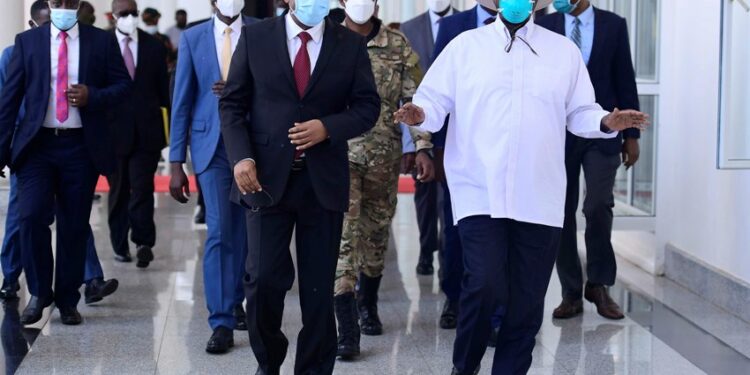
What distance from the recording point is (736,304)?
7922 mm

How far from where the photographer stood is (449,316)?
7605 millimetres

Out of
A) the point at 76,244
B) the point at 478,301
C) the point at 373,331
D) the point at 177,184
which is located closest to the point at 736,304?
the point at 373,331

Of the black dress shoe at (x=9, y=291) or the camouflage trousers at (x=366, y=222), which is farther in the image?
the black dress shoe at (x=9, y=291)

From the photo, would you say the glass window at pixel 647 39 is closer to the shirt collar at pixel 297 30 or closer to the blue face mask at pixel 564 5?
the blue face mask at pixel 564 5

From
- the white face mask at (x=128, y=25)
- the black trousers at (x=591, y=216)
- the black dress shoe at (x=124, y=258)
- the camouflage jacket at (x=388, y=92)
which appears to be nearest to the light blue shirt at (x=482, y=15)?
the camouflage jacket at (x=388, y=92)

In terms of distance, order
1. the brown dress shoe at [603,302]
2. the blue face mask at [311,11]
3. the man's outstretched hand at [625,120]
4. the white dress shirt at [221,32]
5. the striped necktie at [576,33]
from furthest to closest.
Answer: the brown dress shoe at [603,302]
the striped necktie at [576,33]
the white dress shirt at [221,32]
the blue face mask at [311,11]
the man's outstretched hand at [625,120]

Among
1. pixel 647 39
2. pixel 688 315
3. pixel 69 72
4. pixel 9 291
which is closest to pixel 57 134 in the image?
pixel 69 72

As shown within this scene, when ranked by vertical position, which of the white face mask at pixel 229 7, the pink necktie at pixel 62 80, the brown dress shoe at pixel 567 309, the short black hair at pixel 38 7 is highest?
the short black hair at pixel 38 7

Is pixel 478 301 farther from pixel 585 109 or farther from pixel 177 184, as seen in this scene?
pixel 177 184

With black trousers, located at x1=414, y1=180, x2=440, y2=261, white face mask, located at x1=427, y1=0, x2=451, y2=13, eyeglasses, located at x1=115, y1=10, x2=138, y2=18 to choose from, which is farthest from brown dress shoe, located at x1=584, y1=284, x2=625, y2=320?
eyeglasses, located at x1=115, y1=10, x2=138, y2=18

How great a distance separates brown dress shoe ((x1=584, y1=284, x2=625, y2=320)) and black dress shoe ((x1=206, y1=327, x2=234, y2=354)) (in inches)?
89.3

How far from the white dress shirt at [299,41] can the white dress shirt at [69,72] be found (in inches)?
80.6

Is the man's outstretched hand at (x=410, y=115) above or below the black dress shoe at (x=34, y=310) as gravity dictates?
above

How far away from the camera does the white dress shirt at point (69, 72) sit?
7.25 meters
